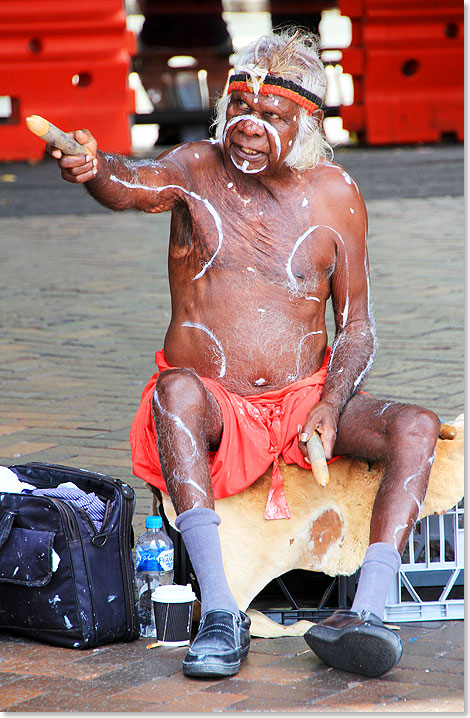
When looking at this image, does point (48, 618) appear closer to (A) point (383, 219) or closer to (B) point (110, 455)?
(B) point (110, 455)

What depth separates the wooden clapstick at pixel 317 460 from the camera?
2.83 meters

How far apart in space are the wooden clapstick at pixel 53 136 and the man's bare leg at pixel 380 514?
98 cm

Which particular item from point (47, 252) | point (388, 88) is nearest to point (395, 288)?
point (47, 252)

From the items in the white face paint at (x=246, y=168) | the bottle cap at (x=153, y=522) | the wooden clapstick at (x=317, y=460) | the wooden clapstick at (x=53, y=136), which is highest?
the wooden clapstick at (x=53, y=136)

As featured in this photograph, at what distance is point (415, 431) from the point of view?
9.37 feet

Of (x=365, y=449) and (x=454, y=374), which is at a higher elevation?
(x=365, y=449)

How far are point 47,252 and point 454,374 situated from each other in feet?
13.6

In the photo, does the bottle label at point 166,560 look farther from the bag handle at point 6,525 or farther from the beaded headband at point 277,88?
the beaded headband at point 277,88

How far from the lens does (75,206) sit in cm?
1063

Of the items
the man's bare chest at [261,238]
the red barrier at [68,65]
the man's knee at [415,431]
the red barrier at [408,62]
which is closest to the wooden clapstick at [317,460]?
the man's knee at [415,431]

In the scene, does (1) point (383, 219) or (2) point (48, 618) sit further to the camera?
(1) point (383, 219)

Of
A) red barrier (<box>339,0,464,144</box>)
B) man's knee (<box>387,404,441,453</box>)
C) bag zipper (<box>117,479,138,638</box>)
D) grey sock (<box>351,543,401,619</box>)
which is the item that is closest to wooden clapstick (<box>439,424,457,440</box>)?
man's knee (<box>387,404,441,453</box>)

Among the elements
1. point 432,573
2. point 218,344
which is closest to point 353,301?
point 218,344

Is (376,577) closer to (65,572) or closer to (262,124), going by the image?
(65,572)
